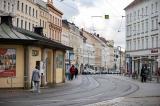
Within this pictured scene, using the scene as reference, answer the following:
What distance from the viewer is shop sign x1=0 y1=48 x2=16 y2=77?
117 feet

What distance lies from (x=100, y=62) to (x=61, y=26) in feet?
237

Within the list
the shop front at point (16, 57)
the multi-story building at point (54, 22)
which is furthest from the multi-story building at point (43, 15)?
the shop front at point (16, 57)

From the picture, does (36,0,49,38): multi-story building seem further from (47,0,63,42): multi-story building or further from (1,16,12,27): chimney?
(1,16,12,27): chimney

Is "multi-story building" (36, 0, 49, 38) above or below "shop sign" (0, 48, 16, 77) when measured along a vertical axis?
above

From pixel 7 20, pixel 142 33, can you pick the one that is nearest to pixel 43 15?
pixel 142 33

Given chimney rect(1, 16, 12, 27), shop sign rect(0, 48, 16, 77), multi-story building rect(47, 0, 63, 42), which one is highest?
multi-story building rect(47, 0, 63, 42)

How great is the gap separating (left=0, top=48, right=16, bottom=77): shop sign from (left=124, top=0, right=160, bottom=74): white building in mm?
45903

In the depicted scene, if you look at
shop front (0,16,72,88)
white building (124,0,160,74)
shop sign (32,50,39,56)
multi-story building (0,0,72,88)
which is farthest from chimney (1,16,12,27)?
white building (124,0,160,74)

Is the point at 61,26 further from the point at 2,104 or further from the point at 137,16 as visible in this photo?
the point at 2,104

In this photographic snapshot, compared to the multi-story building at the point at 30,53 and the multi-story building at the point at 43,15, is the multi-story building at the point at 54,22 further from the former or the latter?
the multi-story building at the point at 30,53

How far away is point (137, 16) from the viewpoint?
10112cm

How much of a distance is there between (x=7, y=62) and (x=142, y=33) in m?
64.0

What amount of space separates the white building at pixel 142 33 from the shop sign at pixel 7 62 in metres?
45.9

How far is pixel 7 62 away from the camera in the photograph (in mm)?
35750
